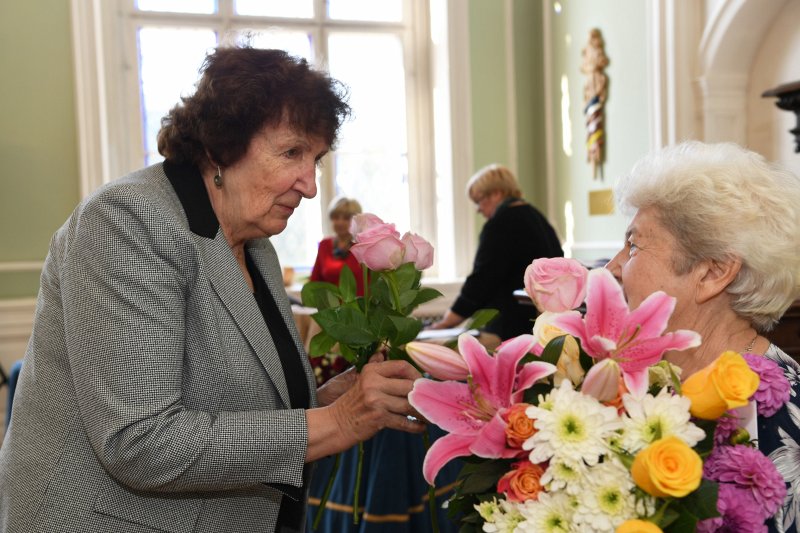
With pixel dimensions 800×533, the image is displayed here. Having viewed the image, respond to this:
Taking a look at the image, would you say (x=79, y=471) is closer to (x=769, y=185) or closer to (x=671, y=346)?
(x=671, y=346)

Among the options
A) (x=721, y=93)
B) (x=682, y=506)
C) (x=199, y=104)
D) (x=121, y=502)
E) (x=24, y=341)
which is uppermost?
(x=721, y=93)

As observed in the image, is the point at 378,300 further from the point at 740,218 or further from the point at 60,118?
the point at 60,118

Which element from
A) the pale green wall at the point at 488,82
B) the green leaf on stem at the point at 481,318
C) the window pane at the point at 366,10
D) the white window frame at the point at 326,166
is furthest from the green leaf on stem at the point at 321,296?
the window pane at the point at 366,10

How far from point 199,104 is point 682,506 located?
1.00 m

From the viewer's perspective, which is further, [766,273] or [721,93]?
[721,93]

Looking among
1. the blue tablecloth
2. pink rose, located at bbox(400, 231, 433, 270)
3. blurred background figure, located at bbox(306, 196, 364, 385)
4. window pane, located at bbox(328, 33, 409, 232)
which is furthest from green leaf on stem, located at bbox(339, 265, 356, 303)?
window pane, located at bbox(328, 33, 409, 232)

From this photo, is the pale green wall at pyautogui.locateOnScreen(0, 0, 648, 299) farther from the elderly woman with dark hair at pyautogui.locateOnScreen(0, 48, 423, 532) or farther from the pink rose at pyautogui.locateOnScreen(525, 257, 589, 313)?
the pink rose at pyautogui.locateOnScreen(525, 257, 589, 313)

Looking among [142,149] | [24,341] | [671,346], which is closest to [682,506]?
[671,346]

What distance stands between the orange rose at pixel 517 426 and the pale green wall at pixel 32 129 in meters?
5.03

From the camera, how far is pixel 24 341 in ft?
17.0

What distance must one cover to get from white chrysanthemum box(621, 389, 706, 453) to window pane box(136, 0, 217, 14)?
18.8ft

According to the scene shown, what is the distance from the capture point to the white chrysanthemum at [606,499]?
2.51 ft

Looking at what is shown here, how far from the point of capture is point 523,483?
83 cm

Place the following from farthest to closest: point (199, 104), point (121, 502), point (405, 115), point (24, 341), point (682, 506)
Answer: point (405, 115), point (24, 341), point (199, 104), point (121, 502), point (682, 506)
